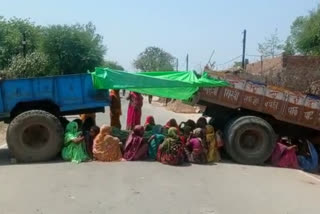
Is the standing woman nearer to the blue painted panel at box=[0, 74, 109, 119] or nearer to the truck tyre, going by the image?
the blue painted panel at box=[0, 74, 109, 119]

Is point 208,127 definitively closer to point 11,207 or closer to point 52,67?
point 11,207

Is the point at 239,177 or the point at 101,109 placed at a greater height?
the point at 101,109

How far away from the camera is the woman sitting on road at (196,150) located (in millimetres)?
12500

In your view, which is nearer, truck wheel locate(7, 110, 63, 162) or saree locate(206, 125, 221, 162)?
truck wheel locate(7, 110, 63, 162)

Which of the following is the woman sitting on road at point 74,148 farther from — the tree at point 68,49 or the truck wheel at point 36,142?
the tree at point 68,49

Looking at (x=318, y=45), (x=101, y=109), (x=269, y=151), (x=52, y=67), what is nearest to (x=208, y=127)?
(x=269, y=151)

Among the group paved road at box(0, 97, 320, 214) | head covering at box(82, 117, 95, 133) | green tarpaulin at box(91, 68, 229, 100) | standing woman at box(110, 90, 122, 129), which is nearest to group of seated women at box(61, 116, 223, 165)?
paved road at box(0, 97, 320, 214)

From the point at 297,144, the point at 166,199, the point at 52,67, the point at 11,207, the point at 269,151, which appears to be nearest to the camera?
the point at 11,207

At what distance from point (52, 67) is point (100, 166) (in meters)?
41.1

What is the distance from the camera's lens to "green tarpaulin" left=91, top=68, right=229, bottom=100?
43.1 feet

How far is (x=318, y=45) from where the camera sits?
41000mm

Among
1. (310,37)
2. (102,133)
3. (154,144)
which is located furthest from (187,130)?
(310,37)

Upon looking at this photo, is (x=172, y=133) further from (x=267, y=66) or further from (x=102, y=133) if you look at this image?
(x=267, y=66)

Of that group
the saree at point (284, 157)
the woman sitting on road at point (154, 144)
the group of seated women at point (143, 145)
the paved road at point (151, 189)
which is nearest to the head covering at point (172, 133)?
the group of seated women at point (143, 145)
